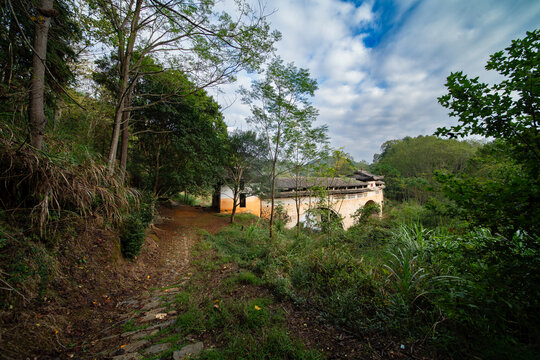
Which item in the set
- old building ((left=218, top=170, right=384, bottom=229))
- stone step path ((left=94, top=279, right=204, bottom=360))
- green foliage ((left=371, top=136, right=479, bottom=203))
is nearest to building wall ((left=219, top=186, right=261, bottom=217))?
old building ((left=218, top=170, right=384, bottom=229))

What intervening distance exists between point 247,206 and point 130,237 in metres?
8.95

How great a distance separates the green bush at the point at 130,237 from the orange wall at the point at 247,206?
27.3 feet

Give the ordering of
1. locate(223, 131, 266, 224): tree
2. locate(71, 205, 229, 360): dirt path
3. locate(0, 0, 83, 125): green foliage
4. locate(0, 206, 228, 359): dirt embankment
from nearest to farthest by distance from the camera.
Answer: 1. locate(0, 206, 228, 359): dirt embankment
2. locate(71, 205, 229, 360): dirt path
3. locate(0, 0, 83, 125): green foliage
4. locate(223, 131, 266, 224): tree

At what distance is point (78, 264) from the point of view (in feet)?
9.53

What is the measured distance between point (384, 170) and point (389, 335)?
97.2 ft

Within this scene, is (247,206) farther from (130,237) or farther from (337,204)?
(130,237)

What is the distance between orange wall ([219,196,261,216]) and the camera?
41.5ft

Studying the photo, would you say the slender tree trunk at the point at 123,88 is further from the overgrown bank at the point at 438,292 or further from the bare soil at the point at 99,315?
the overgrown bank at the point at 438,292

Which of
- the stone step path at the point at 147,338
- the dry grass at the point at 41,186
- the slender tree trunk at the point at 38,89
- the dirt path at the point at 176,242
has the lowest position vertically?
the dirt path at the point at 176,242

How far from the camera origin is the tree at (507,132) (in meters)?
1.20

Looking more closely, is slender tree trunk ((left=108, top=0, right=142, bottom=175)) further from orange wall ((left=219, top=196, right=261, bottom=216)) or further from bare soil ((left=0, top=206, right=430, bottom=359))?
orange wall ((left=219, top=196, right=261, bottom=216))

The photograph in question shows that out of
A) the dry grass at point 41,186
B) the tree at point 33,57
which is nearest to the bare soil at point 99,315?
the dry grass at point 41,186

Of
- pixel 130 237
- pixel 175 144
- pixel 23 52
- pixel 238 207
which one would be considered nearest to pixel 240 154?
pixel 175 144

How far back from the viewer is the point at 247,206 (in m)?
12.8
